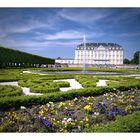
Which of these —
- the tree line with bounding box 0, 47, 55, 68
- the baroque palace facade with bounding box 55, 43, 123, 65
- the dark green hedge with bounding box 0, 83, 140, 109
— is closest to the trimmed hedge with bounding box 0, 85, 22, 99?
the dark green hedge with bounding box 0, 83, 140, 109

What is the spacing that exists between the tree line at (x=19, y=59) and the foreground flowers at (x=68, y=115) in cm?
357

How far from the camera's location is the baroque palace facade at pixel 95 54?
9.13 meters

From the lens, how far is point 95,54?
36.5 ft

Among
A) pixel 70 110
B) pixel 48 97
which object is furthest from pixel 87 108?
pixel 48 97

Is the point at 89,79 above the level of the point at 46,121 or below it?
above

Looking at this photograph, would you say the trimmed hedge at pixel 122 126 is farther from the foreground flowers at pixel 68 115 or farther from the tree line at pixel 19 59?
the tree line at pixel 19 59

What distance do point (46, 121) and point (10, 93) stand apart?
1.61 meters

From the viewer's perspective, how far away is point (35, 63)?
12.8 m

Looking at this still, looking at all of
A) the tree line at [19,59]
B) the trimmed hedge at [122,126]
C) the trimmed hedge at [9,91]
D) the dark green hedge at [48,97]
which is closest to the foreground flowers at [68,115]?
the dark green hedge at [48,97]

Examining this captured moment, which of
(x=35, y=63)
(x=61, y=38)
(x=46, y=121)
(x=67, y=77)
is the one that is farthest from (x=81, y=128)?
(x=35, y=63)

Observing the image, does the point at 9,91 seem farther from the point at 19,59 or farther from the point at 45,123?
the point at 19,59

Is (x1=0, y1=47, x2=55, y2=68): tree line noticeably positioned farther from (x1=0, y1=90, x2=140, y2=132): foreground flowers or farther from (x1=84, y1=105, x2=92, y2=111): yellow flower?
(x1=84, y1=105, x2=92, y2=111): yellow flower
